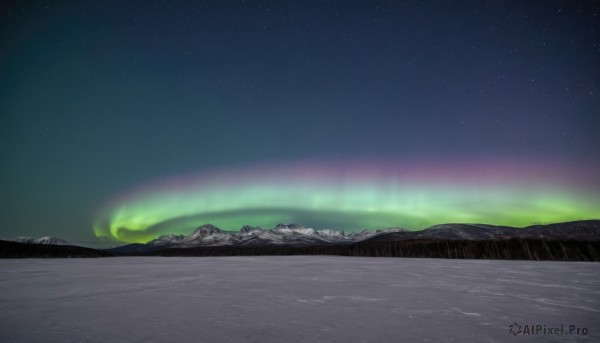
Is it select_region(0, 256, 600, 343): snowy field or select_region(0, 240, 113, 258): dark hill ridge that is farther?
select_region(0, 240, 113, 258): dark hill ridge

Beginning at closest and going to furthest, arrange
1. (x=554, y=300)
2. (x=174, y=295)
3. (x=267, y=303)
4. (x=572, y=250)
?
(x=267, y=303)
(x=554, y=300)
(x=174, y=295)
(x=572, y=250)

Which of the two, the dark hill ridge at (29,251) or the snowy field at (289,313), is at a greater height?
the dark hill ridge at (29,251)

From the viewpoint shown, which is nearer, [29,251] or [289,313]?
[289,313]

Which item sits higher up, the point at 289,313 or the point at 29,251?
the point at 29,251

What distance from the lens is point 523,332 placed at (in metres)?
3.91

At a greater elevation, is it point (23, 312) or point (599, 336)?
point (23, 312)

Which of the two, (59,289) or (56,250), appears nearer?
(59,289)

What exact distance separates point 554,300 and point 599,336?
102 inches

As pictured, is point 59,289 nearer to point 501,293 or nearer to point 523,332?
point 523,332

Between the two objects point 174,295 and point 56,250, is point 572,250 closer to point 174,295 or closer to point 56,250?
point 174,295

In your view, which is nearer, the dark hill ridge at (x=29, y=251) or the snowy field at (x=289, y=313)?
the snowy field at (x=289, y=313)

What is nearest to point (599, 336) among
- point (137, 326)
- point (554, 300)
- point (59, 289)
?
point (554, 300)

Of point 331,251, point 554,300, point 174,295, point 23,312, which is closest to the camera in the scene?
point 23,312

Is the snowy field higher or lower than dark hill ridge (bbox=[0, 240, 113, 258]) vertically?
lower
